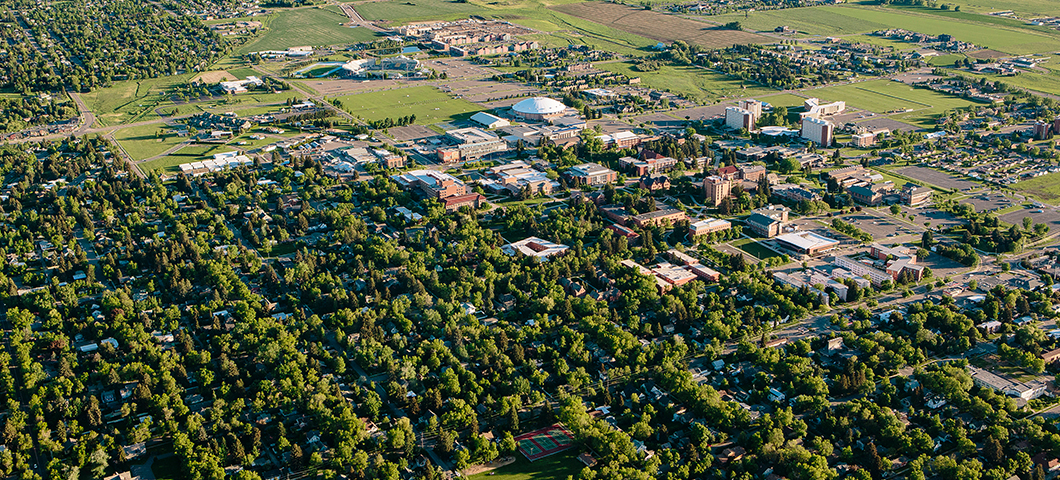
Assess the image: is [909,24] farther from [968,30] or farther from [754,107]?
[754,107]

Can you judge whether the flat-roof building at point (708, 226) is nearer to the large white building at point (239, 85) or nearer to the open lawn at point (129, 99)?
the open lawn at point (129, 99)

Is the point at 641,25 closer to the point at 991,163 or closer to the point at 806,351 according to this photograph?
the point at 991,163

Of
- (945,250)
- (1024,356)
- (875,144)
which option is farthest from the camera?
(875,144)

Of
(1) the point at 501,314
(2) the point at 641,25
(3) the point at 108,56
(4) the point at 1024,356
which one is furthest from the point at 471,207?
(2) the point at 641,25

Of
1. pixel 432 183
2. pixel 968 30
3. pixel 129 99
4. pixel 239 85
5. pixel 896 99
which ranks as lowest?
pixel 896 99

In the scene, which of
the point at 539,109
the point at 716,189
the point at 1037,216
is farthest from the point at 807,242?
the point at 539,109

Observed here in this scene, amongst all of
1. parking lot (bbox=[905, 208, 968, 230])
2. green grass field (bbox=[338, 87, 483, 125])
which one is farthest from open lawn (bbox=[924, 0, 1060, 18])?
parking lot (bbox=[905, 208, 968, 230])

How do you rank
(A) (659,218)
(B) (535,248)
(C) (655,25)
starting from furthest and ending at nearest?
1. (C) (655,25)
2. (A) (659,218)
3. (B) (535,248)
